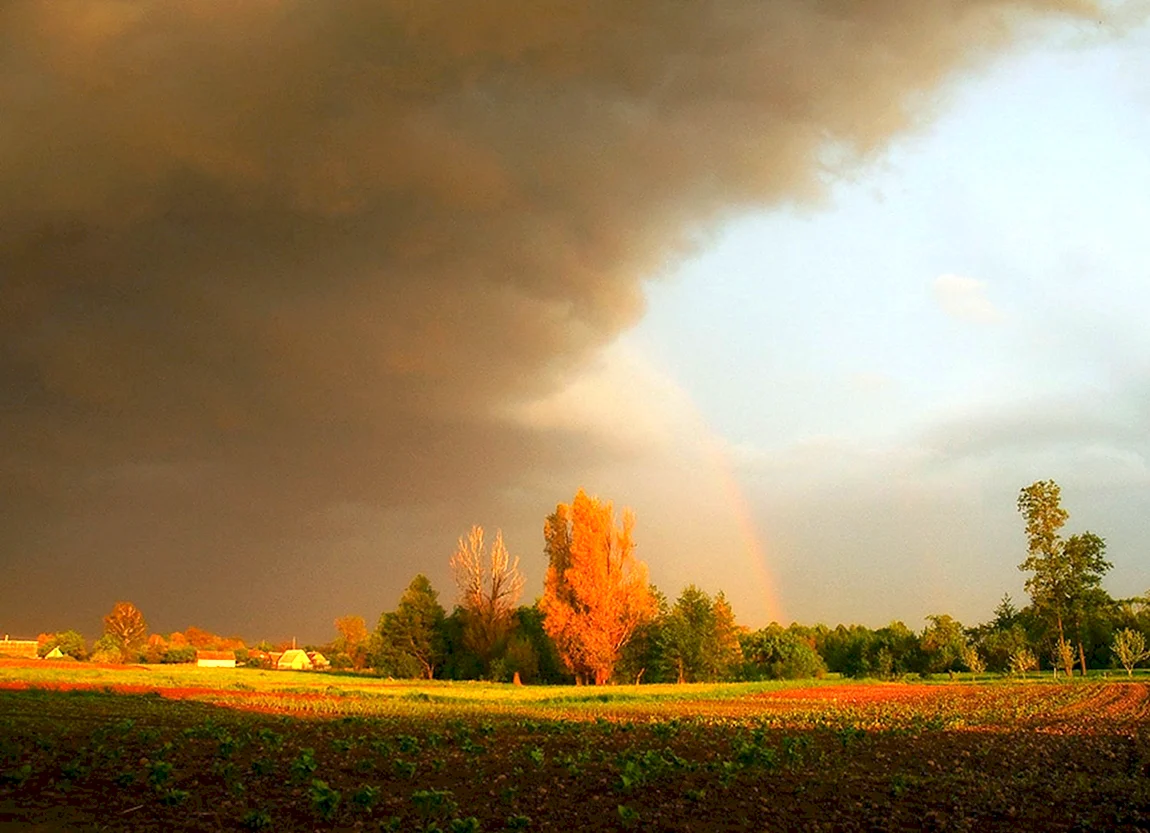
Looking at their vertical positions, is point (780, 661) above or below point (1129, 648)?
below

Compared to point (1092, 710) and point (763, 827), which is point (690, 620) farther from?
point (763, 827)

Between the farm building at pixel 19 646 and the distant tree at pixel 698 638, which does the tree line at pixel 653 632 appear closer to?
the distant tree at pixel 698 638

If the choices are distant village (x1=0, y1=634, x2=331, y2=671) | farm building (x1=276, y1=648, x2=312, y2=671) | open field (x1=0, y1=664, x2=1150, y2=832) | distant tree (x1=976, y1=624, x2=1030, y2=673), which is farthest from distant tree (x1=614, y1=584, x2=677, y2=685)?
farm building (x1=276, y1=648, x2=312, y2=671)

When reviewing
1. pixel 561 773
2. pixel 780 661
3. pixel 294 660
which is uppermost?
pixel 561 773

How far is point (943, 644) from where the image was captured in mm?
92188

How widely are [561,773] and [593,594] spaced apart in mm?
52029

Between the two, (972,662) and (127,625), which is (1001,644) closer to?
(972,662)

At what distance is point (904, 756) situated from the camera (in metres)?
18.4

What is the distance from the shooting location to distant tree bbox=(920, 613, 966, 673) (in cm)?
8994

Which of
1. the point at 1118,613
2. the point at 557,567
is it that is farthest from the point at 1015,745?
the point at 1118,613

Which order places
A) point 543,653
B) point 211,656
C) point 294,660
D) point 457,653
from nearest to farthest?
point 543,653, point 457,653, point 294,660, point 211,656

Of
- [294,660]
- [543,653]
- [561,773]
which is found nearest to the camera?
[561,773]

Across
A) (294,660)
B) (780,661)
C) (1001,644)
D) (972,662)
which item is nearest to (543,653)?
(780,661)

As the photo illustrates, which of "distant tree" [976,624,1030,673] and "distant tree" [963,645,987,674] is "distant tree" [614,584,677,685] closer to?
"distant tree" [963,645,987,674]
